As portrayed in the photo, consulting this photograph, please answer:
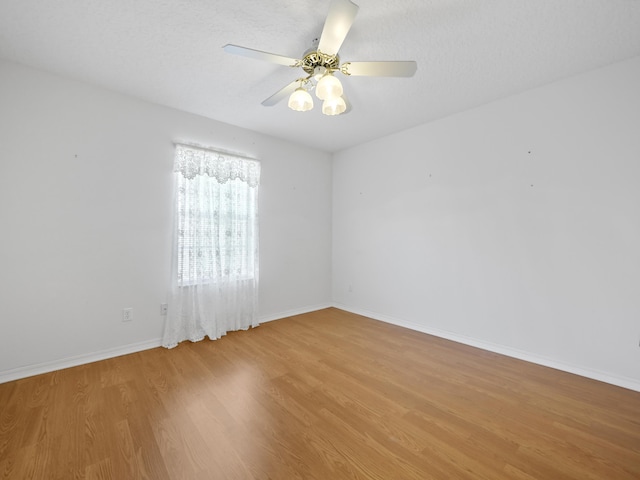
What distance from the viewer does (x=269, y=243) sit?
3.67 meters

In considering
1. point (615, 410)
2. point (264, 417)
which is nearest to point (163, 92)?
point (264, 417)

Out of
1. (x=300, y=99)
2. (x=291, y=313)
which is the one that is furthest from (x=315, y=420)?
(x=291, y=313)

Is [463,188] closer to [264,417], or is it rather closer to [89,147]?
[264,417]

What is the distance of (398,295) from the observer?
3.55 metres

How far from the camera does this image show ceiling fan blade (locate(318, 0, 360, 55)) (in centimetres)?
127

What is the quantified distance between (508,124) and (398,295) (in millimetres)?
2298

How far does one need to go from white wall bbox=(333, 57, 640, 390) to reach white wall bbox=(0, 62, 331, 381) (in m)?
2.67

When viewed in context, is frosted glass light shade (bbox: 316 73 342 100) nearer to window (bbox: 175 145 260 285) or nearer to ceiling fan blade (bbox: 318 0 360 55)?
ceiling fan blade (bbox: 318 0 360 55)

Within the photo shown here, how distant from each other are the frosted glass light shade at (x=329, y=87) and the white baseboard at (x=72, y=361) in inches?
113

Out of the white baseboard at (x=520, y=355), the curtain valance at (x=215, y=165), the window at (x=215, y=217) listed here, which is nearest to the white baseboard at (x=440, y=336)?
the white baseboard at (x=520, y=355)

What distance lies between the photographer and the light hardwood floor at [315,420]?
1333 millimetres

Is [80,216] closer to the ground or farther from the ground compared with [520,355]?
farther from the ground

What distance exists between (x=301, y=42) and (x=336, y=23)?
62 centimetres

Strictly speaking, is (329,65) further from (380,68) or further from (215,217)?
(215,217)
